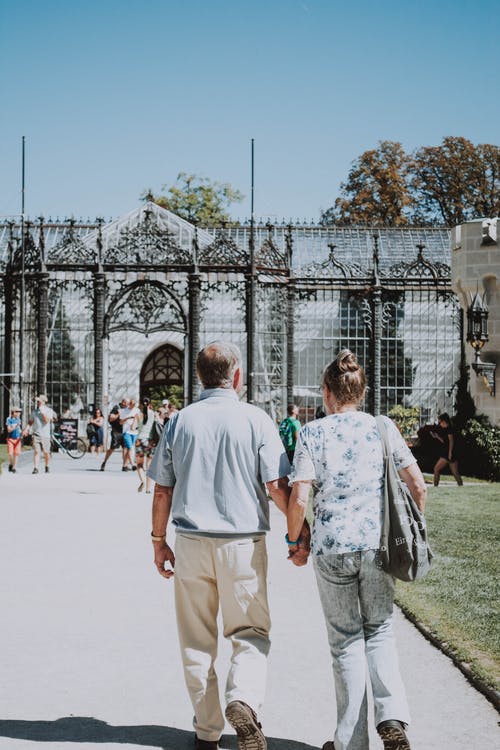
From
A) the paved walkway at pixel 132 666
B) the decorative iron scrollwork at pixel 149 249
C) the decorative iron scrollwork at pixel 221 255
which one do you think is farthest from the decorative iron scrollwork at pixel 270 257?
the paved walkway at pixel 132 666

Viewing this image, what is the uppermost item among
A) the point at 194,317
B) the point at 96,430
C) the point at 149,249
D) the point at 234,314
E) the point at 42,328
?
the point at 149,249

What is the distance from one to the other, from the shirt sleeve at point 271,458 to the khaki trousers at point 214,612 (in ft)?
0.97

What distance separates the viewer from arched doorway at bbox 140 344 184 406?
130ft

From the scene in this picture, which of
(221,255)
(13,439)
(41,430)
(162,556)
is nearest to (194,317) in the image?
(221,255)

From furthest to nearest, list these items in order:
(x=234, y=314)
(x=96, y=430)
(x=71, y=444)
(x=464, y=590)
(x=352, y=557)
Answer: (x=234, y=314) < (x=71, y=444) < (x=96, y=430) < (x=464, y=590) < (x=352, y=557)

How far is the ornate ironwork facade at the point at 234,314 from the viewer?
2905cm

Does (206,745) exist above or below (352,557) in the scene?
below

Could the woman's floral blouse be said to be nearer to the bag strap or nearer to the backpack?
the bag strap

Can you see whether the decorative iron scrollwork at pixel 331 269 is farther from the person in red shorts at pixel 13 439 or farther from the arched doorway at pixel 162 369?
the person in red shorts at pixel 13 439

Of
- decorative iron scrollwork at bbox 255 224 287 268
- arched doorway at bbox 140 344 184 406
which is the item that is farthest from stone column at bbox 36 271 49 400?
arched doorway at bbox 140 344 184 406

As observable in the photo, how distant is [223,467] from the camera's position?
4.75 metres

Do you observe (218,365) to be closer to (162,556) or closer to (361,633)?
(162,556)

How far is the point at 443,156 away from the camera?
4725 centimetres

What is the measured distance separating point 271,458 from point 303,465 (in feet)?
0.66
